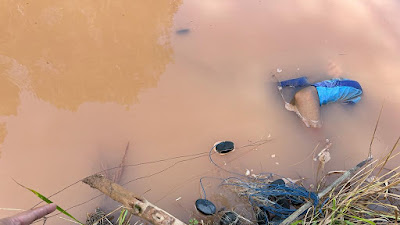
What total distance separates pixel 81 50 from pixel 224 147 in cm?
196

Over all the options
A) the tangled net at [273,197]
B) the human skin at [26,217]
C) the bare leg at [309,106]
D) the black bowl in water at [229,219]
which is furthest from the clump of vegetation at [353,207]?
the human skin at [26,217]

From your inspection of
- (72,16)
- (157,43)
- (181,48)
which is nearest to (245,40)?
(181,48)

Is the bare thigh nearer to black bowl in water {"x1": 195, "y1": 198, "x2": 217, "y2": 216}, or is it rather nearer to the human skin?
black bowl in water {"x1": 195, "y1": 198, "x2": 217, "y2": 216}

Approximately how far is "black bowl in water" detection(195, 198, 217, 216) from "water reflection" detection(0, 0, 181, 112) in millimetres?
1303

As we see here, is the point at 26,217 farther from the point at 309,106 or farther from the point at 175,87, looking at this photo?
the point at 309,106

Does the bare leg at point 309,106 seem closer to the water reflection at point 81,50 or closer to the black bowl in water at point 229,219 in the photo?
the black bowl in water at point 229,219

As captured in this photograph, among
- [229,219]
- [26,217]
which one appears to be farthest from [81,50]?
[229,219]

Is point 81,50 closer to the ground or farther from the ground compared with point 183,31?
farther from the ground

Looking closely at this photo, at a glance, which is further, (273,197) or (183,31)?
(183,31)

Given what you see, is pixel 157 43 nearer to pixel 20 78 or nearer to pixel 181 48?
pixel 181 48

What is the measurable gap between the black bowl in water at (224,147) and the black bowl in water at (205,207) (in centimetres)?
52

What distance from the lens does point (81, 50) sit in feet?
11.5

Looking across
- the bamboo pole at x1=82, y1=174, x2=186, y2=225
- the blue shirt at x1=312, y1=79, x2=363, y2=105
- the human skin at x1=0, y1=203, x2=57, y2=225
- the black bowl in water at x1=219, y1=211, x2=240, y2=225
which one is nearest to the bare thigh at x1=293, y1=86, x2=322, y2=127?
the blue shirt at x1=312, y1=79, x2=363, y2=105

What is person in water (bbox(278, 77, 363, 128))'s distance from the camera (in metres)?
3.21
